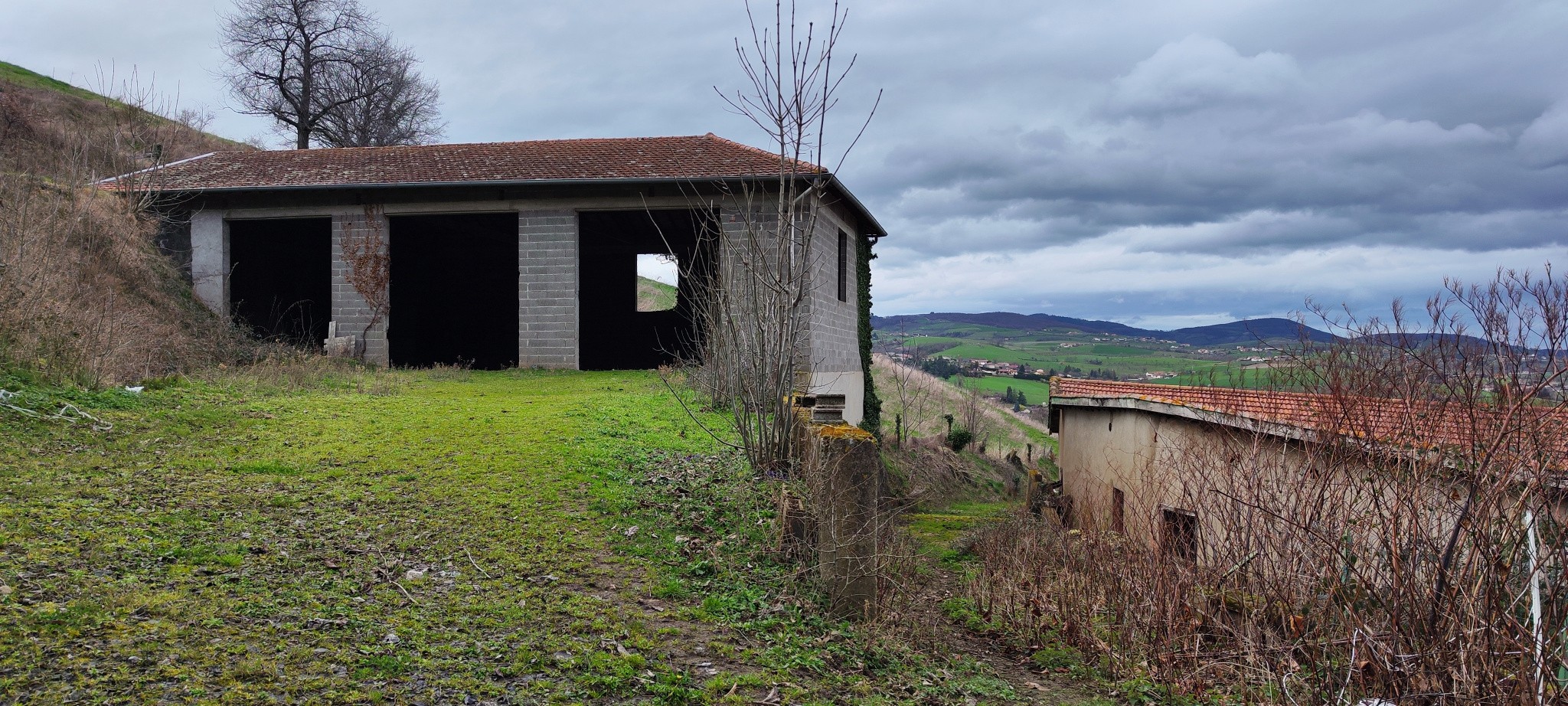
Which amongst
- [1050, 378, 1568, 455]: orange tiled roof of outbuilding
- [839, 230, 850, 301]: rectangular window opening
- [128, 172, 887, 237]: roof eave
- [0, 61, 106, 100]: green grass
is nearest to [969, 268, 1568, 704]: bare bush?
[1050, 378, 1568, 455]: orange tiled roof of outbuilding

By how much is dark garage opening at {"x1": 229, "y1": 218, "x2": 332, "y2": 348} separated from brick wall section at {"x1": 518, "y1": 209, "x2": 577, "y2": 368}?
4.72 metres

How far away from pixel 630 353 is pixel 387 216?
9.86 meters

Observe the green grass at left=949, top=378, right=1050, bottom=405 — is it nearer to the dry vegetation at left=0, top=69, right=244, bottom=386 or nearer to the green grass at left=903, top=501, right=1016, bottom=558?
Result: the green grass at left=903, top=501, right=1016, bottom=558

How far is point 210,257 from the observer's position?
1775cm

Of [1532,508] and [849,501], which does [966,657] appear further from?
[1532,508]

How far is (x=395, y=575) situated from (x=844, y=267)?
15.4 m

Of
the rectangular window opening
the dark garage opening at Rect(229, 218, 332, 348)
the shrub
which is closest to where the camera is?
the rectangular window opening

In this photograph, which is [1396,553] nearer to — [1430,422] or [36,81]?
[1430,422]

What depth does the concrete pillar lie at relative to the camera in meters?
17.7

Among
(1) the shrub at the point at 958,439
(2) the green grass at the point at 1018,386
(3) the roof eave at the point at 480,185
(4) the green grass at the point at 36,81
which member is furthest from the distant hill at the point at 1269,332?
(4) the green grass at the point at 36,81

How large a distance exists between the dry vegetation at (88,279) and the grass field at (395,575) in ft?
3.01

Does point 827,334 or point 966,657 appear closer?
point 966,657

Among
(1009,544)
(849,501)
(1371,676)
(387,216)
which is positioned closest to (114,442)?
(849,501)

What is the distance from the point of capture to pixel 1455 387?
443 centimetres
